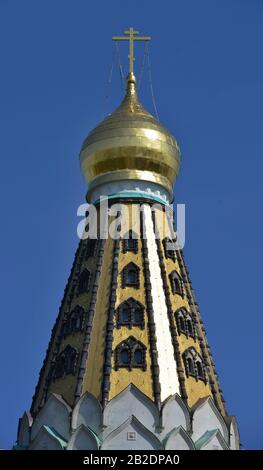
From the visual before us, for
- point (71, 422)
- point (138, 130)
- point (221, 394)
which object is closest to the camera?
point (71, 422)

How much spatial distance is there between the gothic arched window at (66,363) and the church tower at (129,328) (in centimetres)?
2

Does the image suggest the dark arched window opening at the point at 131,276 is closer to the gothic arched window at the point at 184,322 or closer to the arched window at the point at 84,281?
the arched window at the point at 84,281

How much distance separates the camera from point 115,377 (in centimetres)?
2058

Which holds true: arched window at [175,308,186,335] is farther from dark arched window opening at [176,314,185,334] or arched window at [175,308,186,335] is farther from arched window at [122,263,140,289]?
arched window at [122,263,140,289]

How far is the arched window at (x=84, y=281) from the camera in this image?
72.7 ft

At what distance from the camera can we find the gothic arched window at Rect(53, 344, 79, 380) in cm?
2103

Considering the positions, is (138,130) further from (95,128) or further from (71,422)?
(71,422)

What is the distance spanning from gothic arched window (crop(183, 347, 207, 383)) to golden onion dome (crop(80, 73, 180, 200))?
3.04 m

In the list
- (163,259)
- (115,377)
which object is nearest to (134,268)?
(163,259)

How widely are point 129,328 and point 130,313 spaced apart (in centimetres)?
30

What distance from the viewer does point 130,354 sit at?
20812mm

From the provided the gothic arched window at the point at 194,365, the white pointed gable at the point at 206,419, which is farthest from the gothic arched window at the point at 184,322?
the white pointed gable at the point at 206,419

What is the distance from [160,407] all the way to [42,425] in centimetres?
177

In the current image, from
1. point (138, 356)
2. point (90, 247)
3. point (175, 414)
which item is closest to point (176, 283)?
point (90, 247)
